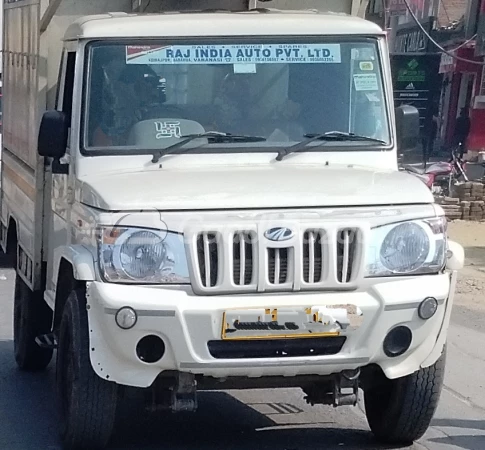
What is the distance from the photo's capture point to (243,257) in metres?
5.19

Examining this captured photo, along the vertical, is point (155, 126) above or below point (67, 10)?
below

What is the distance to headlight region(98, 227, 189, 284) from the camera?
5.18m

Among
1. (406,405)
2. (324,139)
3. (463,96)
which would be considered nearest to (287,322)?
(406,405)

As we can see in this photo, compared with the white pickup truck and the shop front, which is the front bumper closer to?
the white pickup truck

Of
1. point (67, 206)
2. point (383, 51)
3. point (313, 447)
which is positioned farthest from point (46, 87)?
point (313, 447)

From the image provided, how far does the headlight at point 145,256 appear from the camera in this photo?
518 centimetres

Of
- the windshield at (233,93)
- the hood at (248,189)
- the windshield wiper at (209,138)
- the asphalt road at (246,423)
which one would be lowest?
the asphalt road at (246,423)

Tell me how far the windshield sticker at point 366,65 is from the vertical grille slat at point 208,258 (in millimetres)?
1717

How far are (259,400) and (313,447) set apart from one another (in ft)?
3.82

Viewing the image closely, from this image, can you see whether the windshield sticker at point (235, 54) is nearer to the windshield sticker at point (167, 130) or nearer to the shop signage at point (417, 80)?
the windshield sticker at point (167, 130)

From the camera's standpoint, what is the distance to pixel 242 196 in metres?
5.34

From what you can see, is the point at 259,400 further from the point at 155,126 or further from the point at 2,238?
the point at 2,238

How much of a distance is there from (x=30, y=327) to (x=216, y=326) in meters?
2.93

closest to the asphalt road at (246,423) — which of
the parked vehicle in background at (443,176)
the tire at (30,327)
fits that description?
the tire at (30,327)
